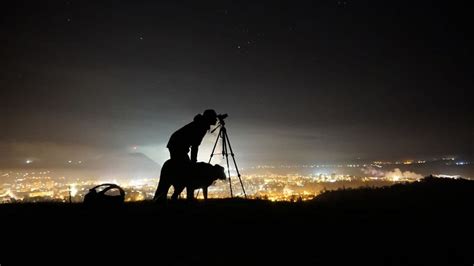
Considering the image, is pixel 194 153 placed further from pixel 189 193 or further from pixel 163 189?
pixel 163 189

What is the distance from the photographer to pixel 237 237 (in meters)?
5.22

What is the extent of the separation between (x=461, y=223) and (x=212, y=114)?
7.27 meters

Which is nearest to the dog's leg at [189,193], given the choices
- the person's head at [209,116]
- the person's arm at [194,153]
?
the person's arm at [194,153]

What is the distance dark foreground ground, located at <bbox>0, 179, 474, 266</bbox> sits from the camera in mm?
4250

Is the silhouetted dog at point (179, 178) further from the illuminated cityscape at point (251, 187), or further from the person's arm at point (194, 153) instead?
the illuminated cityscape at point (251, 187)

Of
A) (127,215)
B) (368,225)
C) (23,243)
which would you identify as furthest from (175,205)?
(368,225)

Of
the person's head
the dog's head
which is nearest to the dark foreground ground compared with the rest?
the dog's head

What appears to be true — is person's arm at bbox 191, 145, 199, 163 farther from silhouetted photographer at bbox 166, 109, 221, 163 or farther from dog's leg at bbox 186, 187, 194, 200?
dog's leg at bbox 186, 187, 194, 200

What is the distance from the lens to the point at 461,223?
6.33m

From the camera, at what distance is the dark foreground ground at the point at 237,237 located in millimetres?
4250

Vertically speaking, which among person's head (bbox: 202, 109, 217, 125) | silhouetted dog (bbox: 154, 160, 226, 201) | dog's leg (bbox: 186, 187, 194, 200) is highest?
person's head (bbox: 202, 109, 217, 125)

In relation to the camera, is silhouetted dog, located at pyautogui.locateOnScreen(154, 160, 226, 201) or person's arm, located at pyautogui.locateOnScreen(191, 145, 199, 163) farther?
person's arm, located at pyautogui.locateOnScreen(191, 145, 199, 163)

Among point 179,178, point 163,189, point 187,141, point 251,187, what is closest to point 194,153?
point 187,141

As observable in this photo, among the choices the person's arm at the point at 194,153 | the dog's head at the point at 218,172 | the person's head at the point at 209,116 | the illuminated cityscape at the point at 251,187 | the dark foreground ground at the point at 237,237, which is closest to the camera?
the dark foreground ground at the point at 237,237
